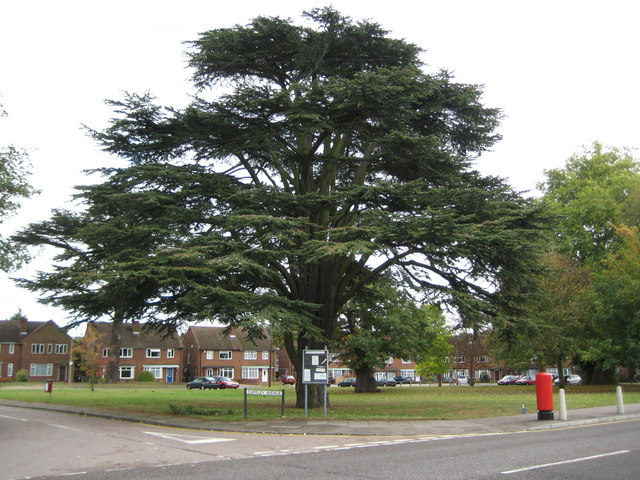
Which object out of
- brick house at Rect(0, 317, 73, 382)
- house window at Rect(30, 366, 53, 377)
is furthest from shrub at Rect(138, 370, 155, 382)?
house window at Rect(30, 366, 53, 377)

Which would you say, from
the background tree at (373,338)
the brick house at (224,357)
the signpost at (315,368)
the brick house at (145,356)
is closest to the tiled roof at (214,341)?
the brick house at (224,357)

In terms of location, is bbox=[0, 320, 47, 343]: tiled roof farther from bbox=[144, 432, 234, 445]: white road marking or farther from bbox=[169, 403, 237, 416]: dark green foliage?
bbox=[144, 432, 234, 445]: white road marking

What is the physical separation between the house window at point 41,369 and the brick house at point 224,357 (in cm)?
1805

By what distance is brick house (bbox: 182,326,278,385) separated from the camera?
8075 cm

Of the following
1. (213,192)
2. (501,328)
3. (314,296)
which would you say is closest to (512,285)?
(501,328)

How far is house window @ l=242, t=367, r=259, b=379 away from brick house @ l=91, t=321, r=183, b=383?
911cm

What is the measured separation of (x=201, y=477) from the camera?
8.92 meters

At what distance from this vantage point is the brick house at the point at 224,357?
80.8 meters

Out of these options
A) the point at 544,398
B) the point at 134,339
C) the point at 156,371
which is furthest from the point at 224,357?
the point at 544,398

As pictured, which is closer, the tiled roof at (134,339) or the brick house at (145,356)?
the brick house at (145,356)

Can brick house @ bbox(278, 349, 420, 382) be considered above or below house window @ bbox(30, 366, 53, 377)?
below

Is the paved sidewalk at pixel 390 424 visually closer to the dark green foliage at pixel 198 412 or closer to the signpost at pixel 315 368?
the dark green foliage at pixel 198 412

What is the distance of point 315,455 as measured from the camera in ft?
37.2

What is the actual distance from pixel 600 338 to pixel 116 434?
36906 millimetres
